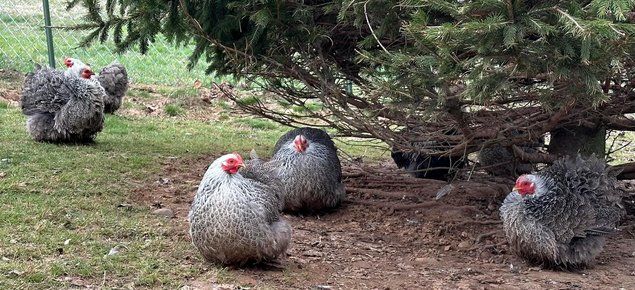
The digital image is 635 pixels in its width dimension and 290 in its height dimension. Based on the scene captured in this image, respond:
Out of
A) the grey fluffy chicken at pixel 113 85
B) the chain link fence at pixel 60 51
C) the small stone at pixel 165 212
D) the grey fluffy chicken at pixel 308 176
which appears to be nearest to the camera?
the small stone at pixel 165 212

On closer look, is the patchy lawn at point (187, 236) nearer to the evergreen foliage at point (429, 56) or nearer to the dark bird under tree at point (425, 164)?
the dark bird under tree at point (425, 164)

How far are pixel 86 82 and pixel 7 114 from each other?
2.69 m

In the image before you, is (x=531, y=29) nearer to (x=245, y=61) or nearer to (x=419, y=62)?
(x=419, y=62)

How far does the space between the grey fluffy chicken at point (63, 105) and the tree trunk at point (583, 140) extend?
466 cm

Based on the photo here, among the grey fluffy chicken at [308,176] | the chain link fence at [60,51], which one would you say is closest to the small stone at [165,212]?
the grey fluffy chicken at [308,176]

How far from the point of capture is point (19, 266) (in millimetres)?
4406

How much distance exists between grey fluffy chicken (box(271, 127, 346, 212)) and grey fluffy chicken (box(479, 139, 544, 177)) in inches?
54.6

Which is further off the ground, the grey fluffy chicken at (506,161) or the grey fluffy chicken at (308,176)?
the grey fluffy chicken at (506,161)

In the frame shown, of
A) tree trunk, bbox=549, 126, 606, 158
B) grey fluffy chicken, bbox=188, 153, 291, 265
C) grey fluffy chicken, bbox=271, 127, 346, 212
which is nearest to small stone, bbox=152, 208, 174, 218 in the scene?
grey fluffy chicken, bbox=271, 127, 346, 212

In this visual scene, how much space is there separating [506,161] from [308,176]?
210cm

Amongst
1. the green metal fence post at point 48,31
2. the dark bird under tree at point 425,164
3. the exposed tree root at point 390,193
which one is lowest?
the exposed tree root at point 390,193

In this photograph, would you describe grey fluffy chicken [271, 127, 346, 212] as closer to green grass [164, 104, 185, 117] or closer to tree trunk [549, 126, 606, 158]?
tree trunk [549, 126, 606, 158]

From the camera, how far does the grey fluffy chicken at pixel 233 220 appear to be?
4547 mm

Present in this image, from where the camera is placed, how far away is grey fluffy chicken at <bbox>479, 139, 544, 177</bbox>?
7.05 metres
